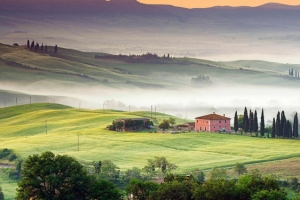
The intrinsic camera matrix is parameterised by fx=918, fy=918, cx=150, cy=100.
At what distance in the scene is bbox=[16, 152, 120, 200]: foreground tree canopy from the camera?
80.5 meters

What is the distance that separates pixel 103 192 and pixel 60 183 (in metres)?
4.22

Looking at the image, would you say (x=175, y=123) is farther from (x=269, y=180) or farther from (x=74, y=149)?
(x=269, y=180)

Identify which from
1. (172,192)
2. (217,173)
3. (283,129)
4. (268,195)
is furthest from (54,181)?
(283,129)

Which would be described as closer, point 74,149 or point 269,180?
point 269,180

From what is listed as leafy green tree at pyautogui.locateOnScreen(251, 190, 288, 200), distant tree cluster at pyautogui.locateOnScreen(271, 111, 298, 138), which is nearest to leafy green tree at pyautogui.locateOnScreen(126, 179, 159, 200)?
leafy green tree at pyautogui.locateOnScreen(251, 190, 288, 200)

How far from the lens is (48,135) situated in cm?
16338

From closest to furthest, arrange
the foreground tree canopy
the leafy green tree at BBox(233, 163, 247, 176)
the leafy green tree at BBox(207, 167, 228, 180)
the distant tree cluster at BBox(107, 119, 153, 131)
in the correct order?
the foreground tree canopy → the leafy green tree at BBox(207, 167, 228, 180) → the leafy green tree at BBox(233, 163, 247, 176) → the distant tree cluster at BBox(107, 119, 153, 131)

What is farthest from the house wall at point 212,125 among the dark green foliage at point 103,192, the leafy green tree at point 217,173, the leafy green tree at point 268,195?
the leafy green tree at point 268,195

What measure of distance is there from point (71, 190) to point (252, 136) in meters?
79.3

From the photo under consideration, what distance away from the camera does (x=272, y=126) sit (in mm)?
160625

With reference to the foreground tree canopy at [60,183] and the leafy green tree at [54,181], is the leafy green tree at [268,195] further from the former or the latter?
the leafy green tree at [54,181]

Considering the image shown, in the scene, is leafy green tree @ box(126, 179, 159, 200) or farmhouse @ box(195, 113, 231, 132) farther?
farmhouse @ box(195, 113, 231, 132)

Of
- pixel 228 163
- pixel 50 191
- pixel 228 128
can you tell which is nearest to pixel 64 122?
pixel 228 128

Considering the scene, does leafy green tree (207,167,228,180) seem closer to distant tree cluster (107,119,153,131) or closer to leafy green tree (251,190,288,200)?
leafy green tree (251,190,288,200)
